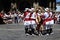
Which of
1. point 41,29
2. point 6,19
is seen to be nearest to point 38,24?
point 41,29

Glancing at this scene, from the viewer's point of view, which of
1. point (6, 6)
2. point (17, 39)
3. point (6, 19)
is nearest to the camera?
point (17, 39)

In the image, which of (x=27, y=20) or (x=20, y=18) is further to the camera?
(x=20, y=18)

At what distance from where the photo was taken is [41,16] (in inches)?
663

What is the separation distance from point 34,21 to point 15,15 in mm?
18938

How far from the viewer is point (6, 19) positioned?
3619 centimetres

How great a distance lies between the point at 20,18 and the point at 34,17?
63.5 ft

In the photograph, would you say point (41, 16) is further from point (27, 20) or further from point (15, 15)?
point (15, 15)

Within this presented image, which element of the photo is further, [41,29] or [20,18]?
[20,18]

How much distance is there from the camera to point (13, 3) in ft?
181

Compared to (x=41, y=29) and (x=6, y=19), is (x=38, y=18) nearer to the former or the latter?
(x=41, y=29)

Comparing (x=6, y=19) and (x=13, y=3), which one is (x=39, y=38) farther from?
(x=13, y=3)

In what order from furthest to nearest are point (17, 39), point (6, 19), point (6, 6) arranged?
1. point (6, 6)
2. point (6, 19)
3. point (17, 39)

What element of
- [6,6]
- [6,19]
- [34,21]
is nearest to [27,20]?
[34,21]

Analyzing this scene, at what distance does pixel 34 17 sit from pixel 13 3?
38.2 metres
